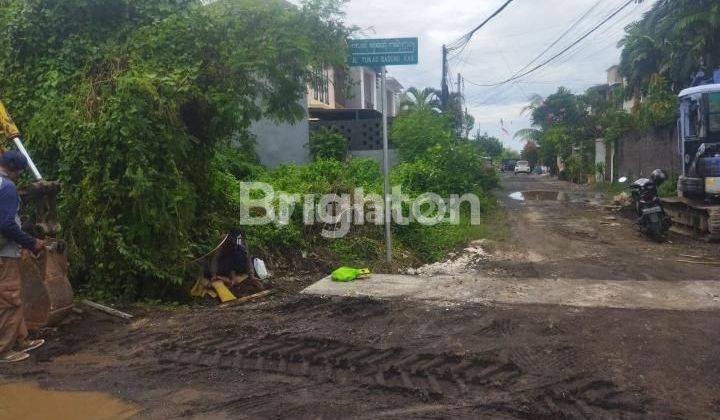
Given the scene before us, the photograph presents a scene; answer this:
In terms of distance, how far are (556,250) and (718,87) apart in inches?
181

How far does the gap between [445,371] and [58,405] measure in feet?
8.91

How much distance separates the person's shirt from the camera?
198 inches

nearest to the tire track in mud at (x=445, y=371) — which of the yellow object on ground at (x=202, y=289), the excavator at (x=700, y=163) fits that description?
the yellow object on ground at (x=202, y=289)

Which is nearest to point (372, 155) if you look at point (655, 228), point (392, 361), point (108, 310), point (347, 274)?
point (655, 228)

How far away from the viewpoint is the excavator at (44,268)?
222 inches

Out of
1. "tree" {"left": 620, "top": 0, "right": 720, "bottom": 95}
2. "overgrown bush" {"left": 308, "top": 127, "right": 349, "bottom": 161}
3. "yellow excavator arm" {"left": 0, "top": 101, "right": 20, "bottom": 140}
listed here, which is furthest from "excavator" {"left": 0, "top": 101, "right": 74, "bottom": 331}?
"tree" {"left": 620, "top": 0, "right": 720, "bottom": 95}

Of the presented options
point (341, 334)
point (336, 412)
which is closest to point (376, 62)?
point (341, 334)

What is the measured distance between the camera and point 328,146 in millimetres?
17078

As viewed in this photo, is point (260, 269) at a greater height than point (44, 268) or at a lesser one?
lesser

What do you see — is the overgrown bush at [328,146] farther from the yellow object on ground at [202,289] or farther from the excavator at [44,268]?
the excavator at [44,268]

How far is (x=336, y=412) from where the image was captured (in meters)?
3.85

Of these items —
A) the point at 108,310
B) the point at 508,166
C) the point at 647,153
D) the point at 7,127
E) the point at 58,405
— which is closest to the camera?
the point at 58,405

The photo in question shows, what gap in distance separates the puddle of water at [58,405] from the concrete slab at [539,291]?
312cm

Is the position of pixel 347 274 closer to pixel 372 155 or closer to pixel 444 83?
pixel 372 155
